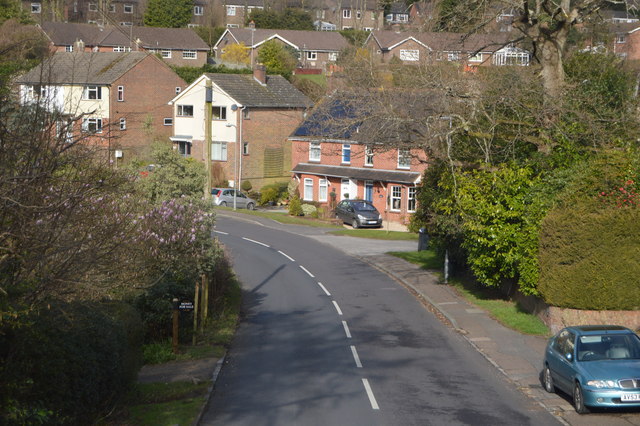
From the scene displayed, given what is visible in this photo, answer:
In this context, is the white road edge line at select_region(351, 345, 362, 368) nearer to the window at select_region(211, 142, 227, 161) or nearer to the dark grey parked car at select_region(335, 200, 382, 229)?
the dark grey parked car at select_region(335, 200, 382, 229)

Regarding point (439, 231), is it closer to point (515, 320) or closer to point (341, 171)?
point (515, 320)

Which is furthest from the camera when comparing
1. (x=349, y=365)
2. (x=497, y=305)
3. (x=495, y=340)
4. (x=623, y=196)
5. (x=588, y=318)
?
(x=497, y=305)

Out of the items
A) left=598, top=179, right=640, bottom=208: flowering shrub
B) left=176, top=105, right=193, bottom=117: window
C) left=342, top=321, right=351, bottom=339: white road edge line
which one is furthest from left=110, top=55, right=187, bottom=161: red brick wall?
left=598, top=179, right=640, bottom=208: flowering shrub

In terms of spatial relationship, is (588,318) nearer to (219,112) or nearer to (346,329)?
(346,329)

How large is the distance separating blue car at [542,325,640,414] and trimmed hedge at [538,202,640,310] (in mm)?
4136

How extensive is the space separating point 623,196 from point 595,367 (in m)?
7.53

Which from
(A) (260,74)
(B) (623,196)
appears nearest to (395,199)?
(A) (260,74)

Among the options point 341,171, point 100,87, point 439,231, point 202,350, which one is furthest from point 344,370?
point 100,87

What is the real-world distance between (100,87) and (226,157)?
12.3 metres

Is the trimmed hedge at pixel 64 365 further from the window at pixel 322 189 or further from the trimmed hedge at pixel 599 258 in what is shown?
the window at pixel 322 189

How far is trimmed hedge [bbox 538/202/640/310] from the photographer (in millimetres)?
20562

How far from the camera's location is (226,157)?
62.4 metres

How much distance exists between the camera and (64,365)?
1145 centimetres

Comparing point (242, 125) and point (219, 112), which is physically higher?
point (219, 112)
